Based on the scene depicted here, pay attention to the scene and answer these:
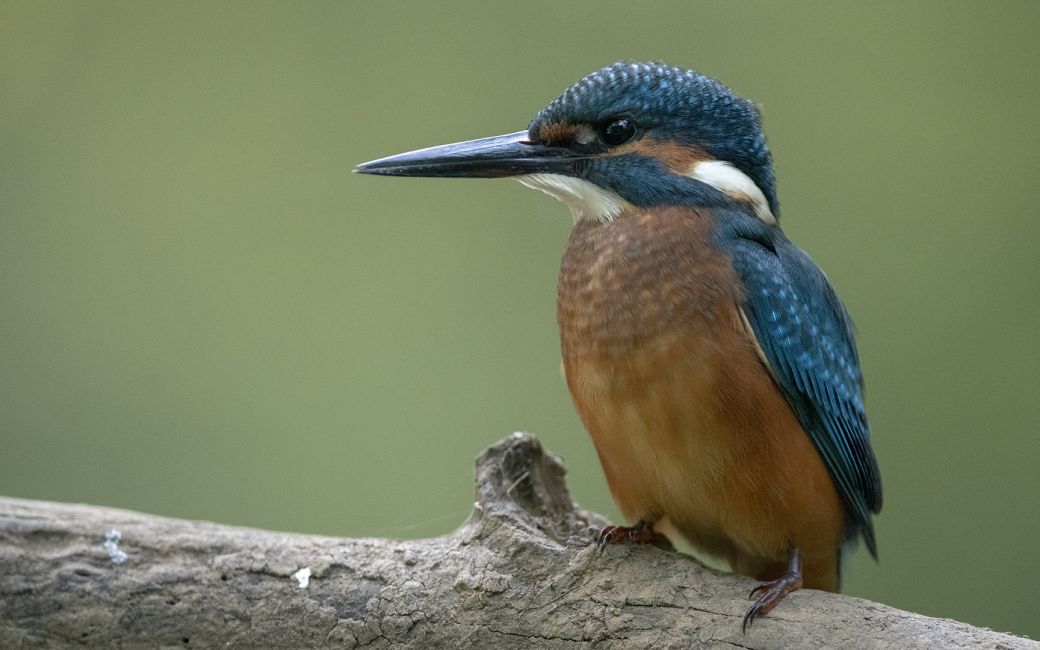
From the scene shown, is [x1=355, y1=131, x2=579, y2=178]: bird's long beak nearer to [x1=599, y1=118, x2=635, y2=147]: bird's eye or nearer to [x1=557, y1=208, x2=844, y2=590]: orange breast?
[x1=599, y1=118, x2=635, y2=147]: bird's eye

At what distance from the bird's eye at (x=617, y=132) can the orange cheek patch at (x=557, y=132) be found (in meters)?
0.06

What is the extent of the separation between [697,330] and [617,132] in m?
0.49

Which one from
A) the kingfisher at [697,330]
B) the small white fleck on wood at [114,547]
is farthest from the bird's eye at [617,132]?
the small white fleck on wood at [114,547]

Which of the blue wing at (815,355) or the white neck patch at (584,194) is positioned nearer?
the blue wing at (815,355)

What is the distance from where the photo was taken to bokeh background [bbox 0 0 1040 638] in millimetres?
4297

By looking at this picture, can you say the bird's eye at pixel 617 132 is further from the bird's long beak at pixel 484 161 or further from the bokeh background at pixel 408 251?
the bokeh background at pixel 408 251

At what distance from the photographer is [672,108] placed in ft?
8.19

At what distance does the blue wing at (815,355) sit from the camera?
7.85ft

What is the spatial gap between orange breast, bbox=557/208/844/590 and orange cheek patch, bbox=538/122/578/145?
21 cm

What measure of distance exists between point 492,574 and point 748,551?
59 centimetres

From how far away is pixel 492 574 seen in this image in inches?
93.9

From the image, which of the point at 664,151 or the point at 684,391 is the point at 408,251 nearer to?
the point at 664,151

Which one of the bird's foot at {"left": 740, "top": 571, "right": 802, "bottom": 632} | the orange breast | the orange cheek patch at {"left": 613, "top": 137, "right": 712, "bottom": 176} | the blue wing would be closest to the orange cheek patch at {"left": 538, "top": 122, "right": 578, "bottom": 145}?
the orange cheek patch at {"left": 613, "top": 137, "right": 712, "bottom": 176}

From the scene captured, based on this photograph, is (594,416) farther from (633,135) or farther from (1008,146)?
(1008,146)
